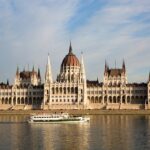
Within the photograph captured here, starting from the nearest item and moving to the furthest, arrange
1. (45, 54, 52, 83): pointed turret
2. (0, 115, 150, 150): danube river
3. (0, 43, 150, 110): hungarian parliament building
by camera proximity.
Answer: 1. (0, 115, 150, 150): danube river
2. (0, 43, 150, 110): hungarian parliament building
3. (45, 54, 52, 83): pointed turret

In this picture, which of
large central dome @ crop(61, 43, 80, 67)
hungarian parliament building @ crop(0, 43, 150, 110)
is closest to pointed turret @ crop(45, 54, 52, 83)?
hungarian parliament building @ crop(0, 43, 150, 110)

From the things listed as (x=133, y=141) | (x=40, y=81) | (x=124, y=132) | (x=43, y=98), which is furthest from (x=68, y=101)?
(x=133, y=141)

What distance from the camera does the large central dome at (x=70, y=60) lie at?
16179 centimetres

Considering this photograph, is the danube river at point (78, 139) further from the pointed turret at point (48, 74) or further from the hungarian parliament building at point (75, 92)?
the pointed turret at point (48, 74)

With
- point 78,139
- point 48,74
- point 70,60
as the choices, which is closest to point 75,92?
point 48,74

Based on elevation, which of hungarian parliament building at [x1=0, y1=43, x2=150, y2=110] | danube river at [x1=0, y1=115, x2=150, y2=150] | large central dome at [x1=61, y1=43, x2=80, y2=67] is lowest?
danube river at [x1=0, y1=115, x2=150, y2=150]

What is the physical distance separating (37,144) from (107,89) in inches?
3741

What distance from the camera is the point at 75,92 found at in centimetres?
14950

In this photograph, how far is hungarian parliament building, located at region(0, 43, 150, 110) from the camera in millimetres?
146875

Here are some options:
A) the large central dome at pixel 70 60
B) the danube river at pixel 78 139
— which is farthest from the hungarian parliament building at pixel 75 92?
the danube river at pixel 78 139

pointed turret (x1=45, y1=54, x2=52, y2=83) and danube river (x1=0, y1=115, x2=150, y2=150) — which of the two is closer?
danube river (x1=0, y1=115, x2=150, y2=150)

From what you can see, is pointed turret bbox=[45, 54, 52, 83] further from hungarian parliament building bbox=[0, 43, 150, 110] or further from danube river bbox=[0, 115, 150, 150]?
danube river bbox=[0, 115, 150, 150]

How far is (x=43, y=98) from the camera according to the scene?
151 m

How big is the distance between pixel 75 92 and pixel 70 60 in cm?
1664
